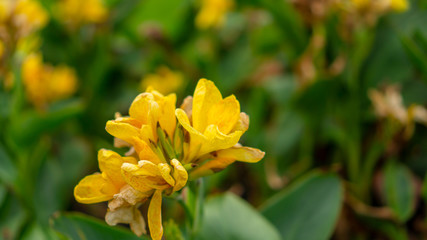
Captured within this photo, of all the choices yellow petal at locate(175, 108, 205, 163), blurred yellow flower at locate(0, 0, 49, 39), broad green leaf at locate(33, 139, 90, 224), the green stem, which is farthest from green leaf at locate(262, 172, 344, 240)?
blurred yellow flower at locate(0, 0, 49, 39)

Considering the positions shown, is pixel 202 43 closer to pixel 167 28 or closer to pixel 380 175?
pixel 167 28

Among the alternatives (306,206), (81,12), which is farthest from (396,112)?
(81,12)

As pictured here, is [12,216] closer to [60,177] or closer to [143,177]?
[60,177]

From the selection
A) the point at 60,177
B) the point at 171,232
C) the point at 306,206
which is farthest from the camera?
the point at 60,177

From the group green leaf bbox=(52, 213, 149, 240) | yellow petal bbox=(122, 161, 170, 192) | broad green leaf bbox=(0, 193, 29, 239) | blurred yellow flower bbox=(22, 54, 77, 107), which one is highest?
yellow petal bbox=(122, 161, 170, 192)

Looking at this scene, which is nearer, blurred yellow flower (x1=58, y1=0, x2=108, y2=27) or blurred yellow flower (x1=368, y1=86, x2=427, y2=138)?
blurred yellow flower (x1=368, y1=86, x2=427, y2=138)

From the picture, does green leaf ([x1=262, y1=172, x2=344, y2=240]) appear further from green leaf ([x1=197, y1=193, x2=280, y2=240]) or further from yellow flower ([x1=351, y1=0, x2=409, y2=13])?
yellow flower ([x1=351, y1=0, x2=409, y2=13])

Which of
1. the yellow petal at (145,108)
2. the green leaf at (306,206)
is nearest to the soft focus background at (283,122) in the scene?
the green leaf at (306,206)

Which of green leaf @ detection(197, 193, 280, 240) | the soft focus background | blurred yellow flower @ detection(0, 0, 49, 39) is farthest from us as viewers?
blurred yellow flower @ detection(0, 0, 49, 39)
